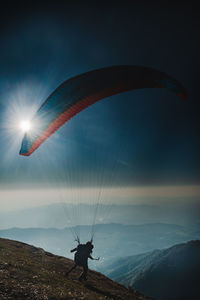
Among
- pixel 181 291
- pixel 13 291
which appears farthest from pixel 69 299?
pixel 181 291

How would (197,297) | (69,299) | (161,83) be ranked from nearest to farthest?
(69,299) → (161,83) → (197,297)

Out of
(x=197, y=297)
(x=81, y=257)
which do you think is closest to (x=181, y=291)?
(x=197, y=297)

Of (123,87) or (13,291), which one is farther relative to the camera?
(123,87)

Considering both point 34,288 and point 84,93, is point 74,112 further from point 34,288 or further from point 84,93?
point 34,288

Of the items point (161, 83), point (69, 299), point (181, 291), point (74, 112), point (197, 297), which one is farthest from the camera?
point (181, 291)

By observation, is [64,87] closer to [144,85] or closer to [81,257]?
[144,85]

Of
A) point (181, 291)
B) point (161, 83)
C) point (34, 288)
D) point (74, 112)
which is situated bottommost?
point (181, 291)

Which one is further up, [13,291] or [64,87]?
[64,87]
